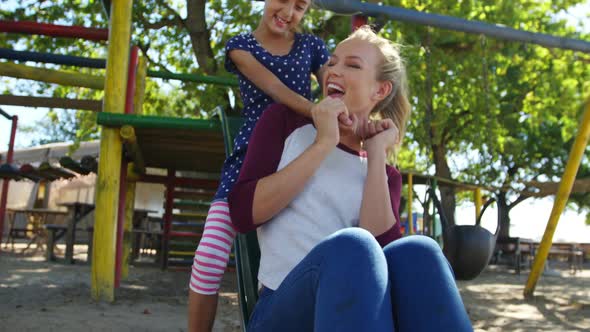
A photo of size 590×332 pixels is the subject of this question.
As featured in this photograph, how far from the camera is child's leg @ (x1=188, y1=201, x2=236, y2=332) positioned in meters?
1.82

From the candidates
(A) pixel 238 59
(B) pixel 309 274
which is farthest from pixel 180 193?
(B) pixel 309 274

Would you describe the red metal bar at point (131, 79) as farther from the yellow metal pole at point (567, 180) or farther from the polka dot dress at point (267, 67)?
the yellow metal pole at point (567, 180)

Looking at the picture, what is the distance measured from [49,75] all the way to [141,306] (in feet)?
5.47

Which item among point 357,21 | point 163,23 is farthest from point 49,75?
point 163,23

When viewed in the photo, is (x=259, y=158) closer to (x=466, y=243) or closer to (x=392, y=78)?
(x=392, y=78)

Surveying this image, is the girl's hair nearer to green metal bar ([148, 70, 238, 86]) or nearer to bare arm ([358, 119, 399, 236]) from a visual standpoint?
bare arm ([358, 119, 399, 236])

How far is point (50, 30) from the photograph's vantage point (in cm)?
405

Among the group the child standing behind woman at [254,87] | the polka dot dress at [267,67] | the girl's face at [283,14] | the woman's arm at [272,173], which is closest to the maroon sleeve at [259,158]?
the woman's arm at [272,173]

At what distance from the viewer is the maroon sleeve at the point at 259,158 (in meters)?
1.31

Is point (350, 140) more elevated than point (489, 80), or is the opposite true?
point (489, 80)

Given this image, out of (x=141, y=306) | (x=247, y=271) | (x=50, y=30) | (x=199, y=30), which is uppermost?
(x=199, y=30)

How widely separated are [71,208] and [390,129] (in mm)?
6545

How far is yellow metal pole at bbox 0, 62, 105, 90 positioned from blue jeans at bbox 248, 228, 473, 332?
128 inches

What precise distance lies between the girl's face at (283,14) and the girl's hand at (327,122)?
744mm
